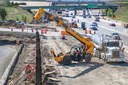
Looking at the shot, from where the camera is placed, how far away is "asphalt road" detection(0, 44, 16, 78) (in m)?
48.5

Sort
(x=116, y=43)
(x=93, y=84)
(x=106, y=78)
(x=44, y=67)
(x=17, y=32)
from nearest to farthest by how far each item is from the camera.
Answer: (x=93, y=84) < (x=106, y=78) < (x=44, y=67) < (x=116, y=43) < (x=17, y=32)

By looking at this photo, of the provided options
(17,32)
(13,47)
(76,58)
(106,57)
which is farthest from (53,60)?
(17,32)

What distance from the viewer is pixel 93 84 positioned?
30.8 metres

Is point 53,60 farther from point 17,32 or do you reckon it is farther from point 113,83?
point 17,32

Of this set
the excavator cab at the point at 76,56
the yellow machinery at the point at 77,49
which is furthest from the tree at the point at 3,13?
the excavator cab at the point at 76,56

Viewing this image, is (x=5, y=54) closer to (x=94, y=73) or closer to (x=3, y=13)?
(x=94, y=73)

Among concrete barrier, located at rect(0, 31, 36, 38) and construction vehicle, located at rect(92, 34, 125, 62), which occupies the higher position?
construction vehicle, located at rect(92, 34, 125, 62)

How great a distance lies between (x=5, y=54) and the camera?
5856cm

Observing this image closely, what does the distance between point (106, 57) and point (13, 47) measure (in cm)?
2911

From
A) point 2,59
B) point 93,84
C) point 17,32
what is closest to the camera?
point 93,84

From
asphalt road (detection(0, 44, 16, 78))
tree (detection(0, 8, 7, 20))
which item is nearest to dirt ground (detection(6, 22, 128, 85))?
asphalt road (detection(0, 44, 16, 78))

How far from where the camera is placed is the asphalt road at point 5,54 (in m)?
48.5

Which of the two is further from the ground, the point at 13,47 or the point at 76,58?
the point at 76,58

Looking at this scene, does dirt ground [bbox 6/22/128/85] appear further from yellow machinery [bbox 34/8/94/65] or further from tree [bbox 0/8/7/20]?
tree [bbox 0/8/7/20]
